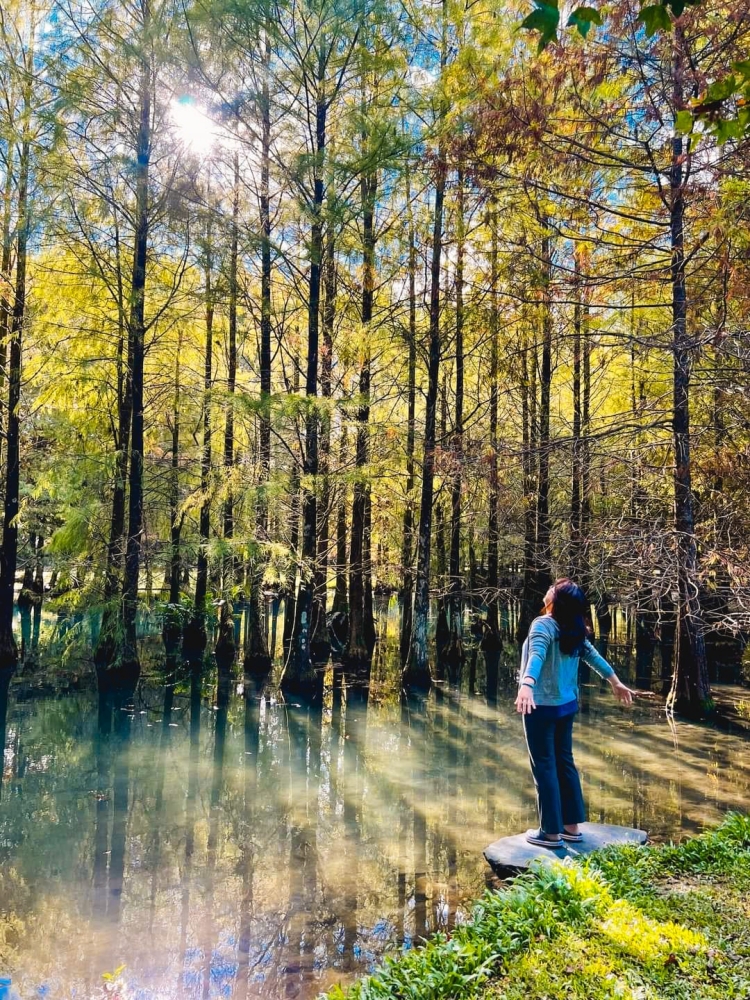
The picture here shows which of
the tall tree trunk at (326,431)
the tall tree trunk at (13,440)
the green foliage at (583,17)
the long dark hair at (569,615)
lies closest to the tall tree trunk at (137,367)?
the tall tree trunk at (13,440)

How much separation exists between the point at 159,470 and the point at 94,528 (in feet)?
9.61

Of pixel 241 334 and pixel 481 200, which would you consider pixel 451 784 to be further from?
pixel 241 334

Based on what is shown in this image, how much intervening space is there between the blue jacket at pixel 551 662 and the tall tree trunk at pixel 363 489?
7.77 m

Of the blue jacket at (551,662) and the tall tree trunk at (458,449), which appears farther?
the tall tree trunk at (458,449)

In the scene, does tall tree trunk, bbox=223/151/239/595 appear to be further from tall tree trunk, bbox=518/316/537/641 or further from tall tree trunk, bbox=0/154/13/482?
tall tree trunk, bbox=518/316/537/641

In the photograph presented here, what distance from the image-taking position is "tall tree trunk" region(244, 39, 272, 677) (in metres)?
11.7

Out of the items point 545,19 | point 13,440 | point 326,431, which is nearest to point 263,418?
point 326,431

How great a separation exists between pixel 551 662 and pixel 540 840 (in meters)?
1.29

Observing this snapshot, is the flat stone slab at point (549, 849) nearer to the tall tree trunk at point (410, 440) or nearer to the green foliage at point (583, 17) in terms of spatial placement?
the green foliage at point (583, 17)

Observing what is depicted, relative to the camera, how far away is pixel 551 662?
4.61m

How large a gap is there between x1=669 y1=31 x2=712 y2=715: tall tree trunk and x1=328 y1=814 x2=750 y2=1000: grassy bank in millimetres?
5632

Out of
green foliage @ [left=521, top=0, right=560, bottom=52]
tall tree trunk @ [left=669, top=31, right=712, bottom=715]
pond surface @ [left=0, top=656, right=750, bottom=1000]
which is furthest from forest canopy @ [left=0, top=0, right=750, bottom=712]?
green foliage @ [left=521, top=0, right=560, bottom=52]

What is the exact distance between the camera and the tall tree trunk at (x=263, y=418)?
11.7 metres

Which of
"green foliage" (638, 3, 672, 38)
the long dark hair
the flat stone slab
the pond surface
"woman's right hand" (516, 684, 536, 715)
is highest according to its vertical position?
"green foliage" (638, 3, 672, 38)
